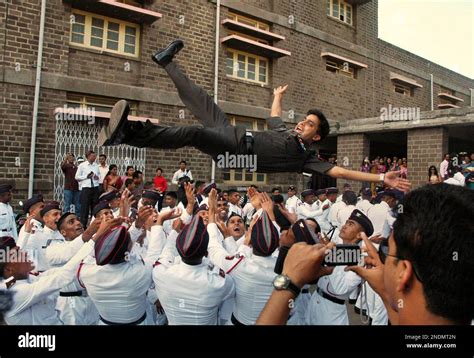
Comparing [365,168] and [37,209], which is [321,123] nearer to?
[37,209]

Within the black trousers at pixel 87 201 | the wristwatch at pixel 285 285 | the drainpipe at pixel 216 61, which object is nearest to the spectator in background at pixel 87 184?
the black trousers at pixel 87 201

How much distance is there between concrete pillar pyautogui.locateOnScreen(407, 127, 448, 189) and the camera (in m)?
11.6

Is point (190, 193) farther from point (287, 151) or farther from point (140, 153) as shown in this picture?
point (140, 153)

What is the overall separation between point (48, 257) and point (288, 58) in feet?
40.4

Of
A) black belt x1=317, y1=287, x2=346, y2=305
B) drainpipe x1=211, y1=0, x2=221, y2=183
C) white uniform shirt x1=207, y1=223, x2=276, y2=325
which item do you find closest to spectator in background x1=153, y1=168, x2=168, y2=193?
drainpipe x1=211, y1=0, x2=221, y2=183

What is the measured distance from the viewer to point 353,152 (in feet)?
45.0

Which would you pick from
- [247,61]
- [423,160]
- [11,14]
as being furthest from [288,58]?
[11,14]

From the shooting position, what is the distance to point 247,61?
13672 millimetres

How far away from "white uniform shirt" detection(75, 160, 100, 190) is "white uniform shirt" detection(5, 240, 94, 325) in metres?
6.24

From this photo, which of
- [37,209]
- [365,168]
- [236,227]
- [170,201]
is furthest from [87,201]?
[365,168]

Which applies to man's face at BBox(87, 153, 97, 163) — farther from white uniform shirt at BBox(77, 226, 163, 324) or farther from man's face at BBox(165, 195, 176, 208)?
white uniform shirt at BBox(77, 226, 163, 324)

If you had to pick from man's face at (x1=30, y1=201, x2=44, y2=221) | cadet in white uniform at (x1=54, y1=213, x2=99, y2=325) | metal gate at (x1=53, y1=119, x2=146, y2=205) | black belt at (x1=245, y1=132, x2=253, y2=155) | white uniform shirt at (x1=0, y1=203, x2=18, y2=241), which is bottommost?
cadet in white uniform at (x1=54, y1=213, x2=99, y2=325)

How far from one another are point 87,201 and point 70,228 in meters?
5.14

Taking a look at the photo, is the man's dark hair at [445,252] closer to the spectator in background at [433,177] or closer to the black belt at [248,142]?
the black belt at [248,142]
